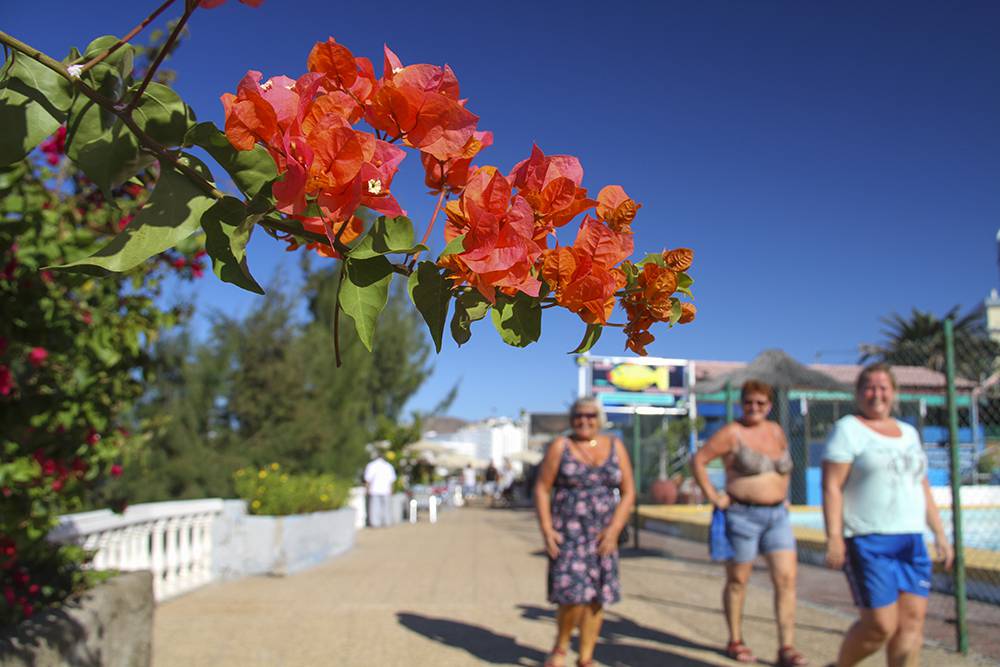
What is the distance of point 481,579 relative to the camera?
8750mm

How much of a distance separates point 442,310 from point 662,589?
785cm

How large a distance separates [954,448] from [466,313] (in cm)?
573

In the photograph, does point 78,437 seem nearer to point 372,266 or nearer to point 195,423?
point 372,266

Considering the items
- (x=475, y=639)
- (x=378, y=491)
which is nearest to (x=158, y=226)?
(x=475, y=639)

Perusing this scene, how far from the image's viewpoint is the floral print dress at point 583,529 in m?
4.91

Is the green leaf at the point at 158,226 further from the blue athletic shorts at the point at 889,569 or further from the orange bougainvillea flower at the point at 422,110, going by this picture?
the blue athletic shorts at the point at 889,569

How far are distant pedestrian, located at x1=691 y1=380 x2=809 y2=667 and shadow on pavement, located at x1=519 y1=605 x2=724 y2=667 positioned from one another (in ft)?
0.99

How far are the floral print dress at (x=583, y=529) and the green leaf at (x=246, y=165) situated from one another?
4328mm

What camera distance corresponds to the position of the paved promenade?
17.5ft

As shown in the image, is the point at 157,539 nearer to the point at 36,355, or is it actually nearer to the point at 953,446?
the point at 36,355

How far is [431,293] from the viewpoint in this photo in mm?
962

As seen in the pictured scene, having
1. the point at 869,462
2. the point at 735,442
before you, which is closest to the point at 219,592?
the point at 735,442

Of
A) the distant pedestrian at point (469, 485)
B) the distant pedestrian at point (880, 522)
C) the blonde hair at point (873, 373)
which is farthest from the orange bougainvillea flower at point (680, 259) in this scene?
the distant pedestrian at point (469, 485)

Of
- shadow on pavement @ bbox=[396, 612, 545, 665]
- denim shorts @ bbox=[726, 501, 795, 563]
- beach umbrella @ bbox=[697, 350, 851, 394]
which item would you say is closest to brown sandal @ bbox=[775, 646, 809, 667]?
denim shorts @ bbox=[726, 501, 795, 563]
